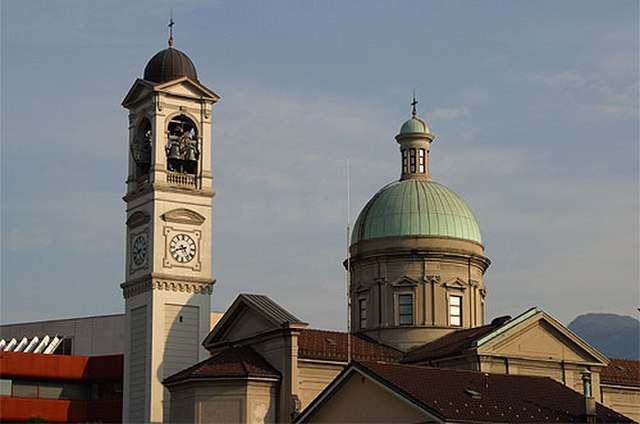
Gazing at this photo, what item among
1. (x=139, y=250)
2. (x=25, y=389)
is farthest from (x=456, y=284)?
(x=25, y=389)

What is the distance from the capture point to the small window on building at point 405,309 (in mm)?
71812

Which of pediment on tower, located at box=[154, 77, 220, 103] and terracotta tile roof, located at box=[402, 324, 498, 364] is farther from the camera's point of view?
pediment on tower, located at box=[154, 77, 220, 103]

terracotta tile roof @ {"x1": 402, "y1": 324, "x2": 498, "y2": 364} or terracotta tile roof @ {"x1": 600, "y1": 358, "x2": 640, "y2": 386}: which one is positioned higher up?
terracotta tile roof @ {"x1": 402, "y1": 324, "x2": 498, "y2": 364}

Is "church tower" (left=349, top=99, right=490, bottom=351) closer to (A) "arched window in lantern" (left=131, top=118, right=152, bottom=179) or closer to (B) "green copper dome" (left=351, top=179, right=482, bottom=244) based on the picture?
(B) "green copper dome" (left=351, top=179, right=482, bottom=244)

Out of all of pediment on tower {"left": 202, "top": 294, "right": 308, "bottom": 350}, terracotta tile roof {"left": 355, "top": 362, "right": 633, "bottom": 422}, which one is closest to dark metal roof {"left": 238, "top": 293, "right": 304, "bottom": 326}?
pediment on tower {"left": 202, "top": 294, "right": 308, "bottom": 350}

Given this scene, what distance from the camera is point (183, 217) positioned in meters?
73.4

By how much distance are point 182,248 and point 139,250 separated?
8.63ft

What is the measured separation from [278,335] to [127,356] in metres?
13.1

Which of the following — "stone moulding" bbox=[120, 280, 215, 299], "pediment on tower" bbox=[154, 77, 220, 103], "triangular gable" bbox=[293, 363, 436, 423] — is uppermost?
"pediment on tower" bbox=[154, 77, 220, 103]

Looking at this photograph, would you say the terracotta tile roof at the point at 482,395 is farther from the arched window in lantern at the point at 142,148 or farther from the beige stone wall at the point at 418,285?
the arched window in lantern at the point at 142,148

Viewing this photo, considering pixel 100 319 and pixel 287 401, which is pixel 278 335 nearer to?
pixel 287 401

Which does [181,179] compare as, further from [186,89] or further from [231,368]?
[231,368]

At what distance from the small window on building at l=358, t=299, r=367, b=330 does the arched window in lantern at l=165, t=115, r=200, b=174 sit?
40.2ft

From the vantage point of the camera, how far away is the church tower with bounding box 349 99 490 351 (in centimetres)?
7169
